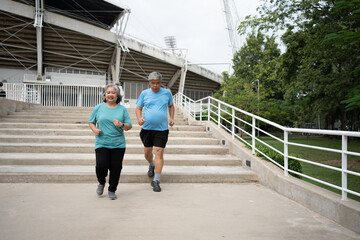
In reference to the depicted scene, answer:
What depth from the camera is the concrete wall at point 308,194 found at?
9.35 feet

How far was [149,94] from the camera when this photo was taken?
173 inches

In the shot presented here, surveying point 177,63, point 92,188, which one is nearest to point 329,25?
point 92,188

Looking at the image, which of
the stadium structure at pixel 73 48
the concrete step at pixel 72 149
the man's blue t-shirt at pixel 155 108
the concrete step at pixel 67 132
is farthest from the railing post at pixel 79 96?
the man's blue t-shirt at pixel 155 108

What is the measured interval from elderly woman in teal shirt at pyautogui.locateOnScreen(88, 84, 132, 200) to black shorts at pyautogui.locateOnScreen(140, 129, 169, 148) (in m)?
0.61

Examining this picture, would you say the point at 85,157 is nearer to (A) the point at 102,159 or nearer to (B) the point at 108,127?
(A) the point at 102,159

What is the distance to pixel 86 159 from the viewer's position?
551 cm

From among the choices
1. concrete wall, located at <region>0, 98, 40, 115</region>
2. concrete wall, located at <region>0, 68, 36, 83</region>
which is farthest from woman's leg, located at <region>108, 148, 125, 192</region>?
concrete wall, located at <region>0, 68, 36, 83</region>

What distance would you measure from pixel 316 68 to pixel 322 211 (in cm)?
1608

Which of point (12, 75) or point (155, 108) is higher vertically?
point (12, 75)

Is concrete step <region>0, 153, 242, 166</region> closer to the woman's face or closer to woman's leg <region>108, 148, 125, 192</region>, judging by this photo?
woman's leg <region>108, 148, 125, 192</region>

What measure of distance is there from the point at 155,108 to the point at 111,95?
82 centimetres

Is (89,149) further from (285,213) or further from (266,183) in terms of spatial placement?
(285,213)

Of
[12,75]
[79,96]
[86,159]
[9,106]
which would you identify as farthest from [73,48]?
[86,159]

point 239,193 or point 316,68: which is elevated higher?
point 316,68
